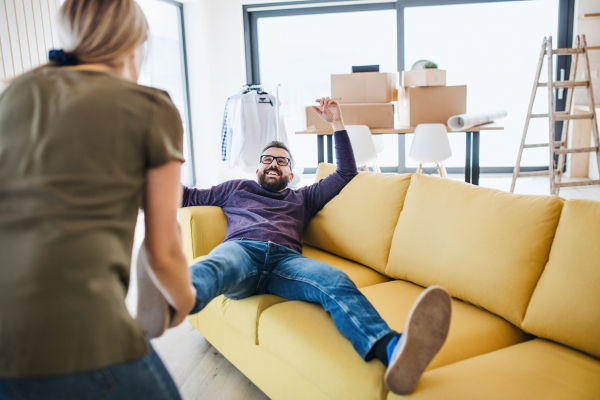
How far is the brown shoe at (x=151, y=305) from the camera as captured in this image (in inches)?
39.4

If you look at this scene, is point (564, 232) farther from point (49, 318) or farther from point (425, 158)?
point (425, 158)

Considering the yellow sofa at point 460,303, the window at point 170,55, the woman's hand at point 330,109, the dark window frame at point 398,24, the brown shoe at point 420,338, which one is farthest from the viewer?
the dark window frame at point 398,24

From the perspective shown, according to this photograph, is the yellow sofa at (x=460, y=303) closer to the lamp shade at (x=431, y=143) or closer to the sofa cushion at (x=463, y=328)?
the sofa cushion at (x=463, y=328)

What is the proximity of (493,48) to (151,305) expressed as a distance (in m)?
5.87

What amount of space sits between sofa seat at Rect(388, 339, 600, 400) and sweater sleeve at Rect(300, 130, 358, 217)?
1.08m

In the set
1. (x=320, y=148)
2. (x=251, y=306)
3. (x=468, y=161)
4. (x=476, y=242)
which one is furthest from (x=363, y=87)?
(x=251, y=306)

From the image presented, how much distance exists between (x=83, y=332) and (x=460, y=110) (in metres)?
3.98

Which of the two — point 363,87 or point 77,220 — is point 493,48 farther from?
point 77,220

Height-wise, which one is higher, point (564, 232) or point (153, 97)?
point (153, 97)

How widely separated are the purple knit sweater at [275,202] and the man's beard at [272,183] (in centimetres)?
3

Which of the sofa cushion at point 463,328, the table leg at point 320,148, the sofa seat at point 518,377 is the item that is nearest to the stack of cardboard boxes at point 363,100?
the table leg at point 320,148

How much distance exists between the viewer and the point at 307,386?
4.73 feet

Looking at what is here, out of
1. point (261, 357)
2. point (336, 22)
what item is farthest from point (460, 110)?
point (261, 357)

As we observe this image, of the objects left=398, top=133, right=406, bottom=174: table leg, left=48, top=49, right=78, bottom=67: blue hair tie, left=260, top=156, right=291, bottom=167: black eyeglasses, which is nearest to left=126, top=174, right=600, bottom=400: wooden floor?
left=260, top=156, right=291, bottom=167: black eyeglasses
